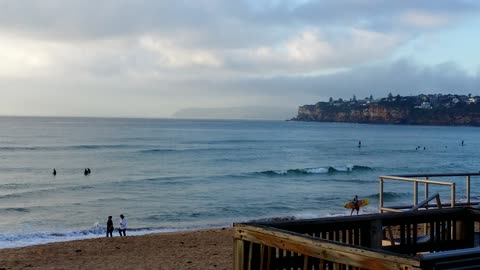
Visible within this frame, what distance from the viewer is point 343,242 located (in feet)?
16.2

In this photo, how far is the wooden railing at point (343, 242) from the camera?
3.71m

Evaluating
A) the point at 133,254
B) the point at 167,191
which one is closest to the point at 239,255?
the point at 133,254

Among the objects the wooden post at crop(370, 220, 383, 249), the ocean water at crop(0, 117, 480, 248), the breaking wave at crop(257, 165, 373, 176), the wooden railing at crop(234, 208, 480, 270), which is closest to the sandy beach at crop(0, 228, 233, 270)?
the ocean water at crop(0, 117, 480, 248)

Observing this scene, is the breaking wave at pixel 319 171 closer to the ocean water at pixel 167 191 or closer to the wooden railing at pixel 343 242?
the ocean water at pixel 167 191

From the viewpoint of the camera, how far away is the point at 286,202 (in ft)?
102

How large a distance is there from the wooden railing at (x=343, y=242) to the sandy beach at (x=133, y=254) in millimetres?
6734

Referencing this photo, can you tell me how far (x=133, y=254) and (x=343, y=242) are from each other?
10.6 metres

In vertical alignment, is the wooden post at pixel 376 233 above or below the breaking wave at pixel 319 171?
above

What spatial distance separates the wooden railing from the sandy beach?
6734mm

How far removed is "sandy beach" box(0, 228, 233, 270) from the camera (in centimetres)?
1290

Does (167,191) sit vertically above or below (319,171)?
above

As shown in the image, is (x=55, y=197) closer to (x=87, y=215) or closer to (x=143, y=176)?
(x=87, y=215)

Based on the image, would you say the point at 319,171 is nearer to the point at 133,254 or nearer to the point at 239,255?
the point at 133,254

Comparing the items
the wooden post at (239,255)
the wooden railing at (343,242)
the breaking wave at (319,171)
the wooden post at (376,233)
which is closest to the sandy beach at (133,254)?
the wooden railing at (343,242)
